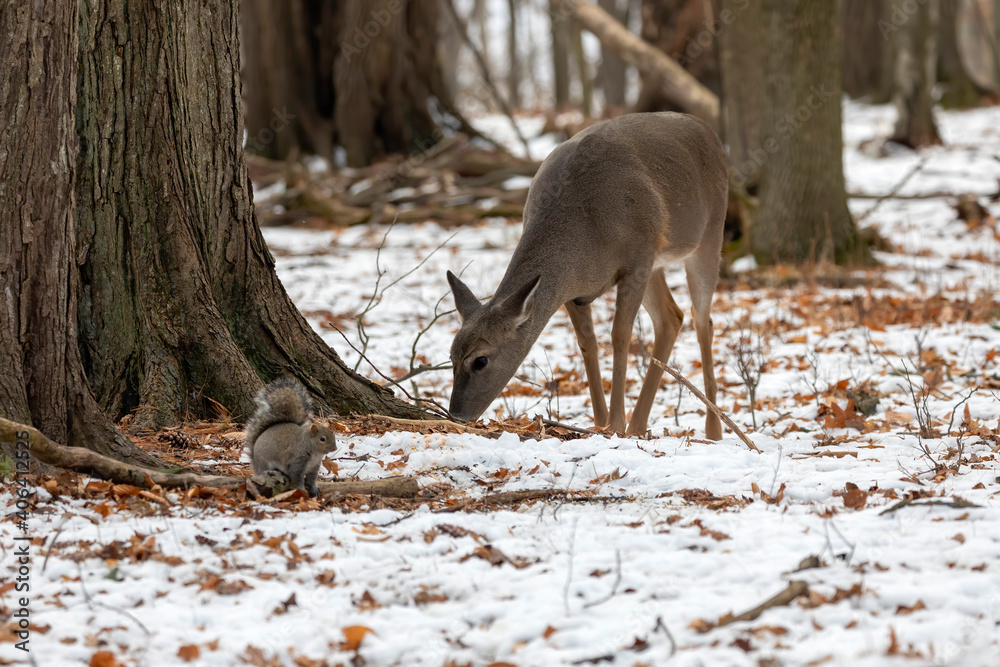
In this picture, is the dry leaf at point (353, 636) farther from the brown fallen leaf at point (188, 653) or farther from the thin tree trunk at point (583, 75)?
the thin tree trunk at point (583, 75)

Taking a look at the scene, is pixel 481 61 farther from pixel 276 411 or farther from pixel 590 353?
pixel 276 411

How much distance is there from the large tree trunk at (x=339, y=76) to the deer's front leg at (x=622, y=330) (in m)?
12.9

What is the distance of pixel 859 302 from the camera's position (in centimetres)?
1005

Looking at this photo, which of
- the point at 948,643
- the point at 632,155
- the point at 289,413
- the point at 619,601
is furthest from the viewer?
the point at 632,155

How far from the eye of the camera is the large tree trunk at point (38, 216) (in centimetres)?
441

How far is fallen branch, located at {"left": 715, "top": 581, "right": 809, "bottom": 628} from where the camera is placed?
3406 millimetres

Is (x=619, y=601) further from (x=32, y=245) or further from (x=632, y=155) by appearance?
(x=632, y=155)

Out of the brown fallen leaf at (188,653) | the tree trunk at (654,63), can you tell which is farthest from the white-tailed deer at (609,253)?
the tree trunk at (654,63)

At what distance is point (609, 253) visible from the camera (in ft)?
21.6

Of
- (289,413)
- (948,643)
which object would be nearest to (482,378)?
(289,413)

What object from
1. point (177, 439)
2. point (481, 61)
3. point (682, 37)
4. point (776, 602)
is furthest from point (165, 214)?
point (682, 37)

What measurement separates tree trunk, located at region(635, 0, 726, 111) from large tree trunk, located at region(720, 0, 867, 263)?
7.16 meters

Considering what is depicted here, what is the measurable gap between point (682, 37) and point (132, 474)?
18.2 metres

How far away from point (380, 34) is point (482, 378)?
13.9 metres
